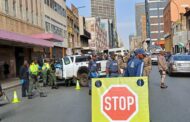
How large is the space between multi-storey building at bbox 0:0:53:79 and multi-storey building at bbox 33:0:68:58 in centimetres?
192

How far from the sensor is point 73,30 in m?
81.1

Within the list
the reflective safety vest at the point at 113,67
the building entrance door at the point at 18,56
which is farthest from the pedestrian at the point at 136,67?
the building entrance door at the point at 18,56

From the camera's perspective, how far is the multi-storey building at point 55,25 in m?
52.3

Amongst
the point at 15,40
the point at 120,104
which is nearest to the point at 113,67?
the point at 120,104

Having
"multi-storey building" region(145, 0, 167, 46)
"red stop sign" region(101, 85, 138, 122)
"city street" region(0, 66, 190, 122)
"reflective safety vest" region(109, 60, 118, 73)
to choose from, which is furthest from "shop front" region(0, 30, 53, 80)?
"multi-storey building" region(145, 0, 167, 46)

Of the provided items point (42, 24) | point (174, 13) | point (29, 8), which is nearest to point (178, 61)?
point (29, 8)

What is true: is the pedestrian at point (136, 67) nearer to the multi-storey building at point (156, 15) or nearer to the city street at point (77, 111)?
the city street at point (77, 111)

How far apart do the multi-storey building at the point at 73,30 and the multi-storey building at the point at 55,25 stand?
13.8 feet

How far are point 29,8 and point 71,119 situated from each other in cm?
3616

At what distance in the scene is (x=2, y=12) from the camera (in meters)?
35.7

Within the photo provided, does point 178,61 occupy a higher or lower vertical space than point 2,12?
lower

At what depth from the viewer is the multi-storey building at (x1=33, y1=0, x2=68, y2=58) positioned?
52309 millimetres

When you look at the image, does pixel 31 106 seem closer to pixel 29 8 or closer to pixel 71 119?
pixel 71 119

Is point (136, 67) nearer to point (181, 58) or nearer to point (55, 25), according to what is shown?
point (181, 58)
